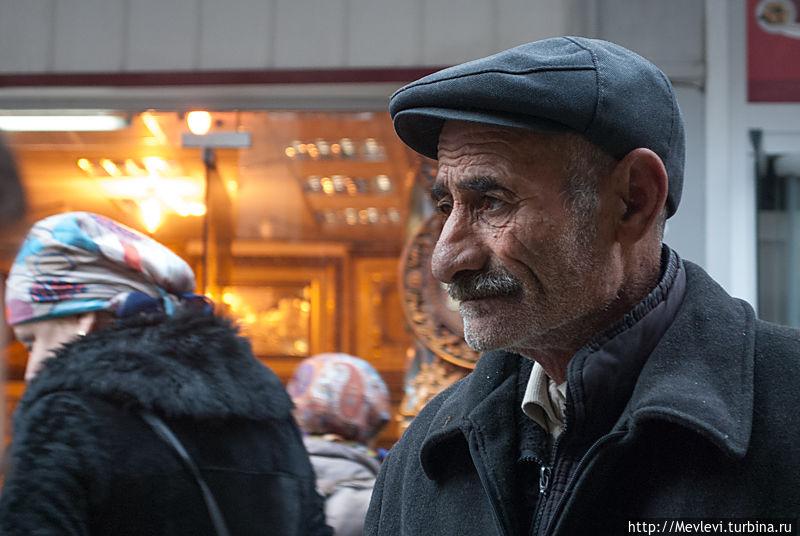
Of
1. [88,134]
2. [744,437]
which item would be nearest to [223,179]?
[88,134]

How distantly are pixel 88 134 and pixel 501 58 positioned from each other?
3224mm

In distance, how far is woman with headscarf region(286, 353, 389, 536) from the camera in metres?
2.61

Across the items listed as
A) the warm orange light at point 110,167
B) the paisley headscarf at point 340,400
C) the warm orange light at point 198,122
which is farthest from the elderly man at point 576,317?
the warm orange light at point 110,167

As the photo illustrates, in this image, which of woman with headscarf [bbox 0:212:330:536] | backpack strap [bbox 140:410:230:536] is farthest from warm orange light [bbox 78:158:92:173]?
backpack strap [bbox 140:410:230:536]

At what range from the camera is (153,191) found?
424cm

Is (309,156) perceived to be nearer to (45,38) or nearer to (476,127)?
(45,38)

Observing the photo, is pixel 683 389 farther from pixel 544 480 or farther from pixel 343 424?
pixel 343 424

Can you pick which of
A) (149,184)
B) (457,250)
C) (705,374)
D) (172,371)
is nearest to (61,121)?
(149,184)

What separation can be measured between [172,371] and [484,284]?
28.0 inches

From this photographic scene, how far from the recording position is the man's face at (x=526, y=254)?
4.43 feet

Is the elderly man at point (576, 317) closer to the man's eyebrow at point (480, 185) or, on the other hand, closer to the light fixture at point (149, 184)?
the man's eyebrow at point (480, 185)

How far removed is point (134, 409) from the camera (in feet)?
5.38

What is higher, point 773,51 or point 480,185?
point 773,51

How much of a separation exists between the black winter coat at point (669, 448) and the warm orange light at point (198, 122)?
287 cm
